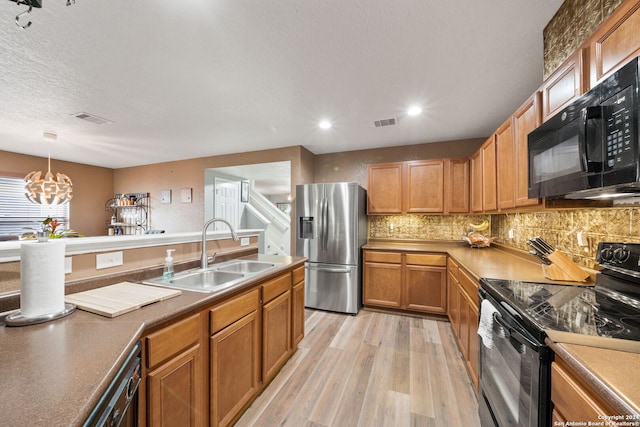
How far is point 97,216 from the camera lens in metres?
5.42

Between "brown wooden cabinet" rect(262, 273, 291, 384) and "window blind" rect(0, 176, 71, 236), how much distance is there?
4999 mm

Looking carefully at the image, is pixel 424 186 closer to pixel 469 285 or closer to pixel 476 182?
pixel 476 182

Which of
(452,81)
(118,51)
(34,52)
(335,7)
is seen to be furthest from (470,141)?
(34,52)

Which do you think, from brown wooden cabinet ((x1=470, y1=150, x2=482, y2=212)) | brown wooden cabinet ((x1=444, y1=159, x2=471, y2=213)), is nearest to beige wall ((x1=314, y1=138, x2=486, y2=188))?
brown wooden cabinet ((x1=444, y1=159, x2=471, y2=213))

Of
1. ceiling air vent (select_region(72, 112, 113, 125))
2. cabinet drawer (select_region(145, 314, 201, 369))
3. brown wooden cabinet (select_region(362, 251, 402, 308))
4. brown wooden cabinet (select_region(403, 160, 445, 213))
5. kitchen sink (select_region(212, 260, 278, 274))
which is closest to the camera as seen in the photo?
cabinet drawer (select_region(145, 314, 201, 369))

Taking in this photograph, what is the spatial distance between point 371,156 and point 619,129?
3.22m

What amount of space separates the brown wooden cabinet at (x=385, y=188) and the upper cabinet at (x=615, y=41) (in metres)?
2.42

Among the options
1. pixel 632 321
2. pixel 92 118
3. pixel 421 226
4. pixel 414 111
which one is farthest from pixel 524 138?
pixel 92 118

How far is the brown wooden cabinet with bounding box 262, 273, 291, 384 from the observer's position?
1752 mm

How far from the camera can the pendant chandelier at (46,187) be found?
329cm

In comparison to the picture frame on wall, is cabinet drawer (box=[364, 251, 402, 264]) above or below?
below

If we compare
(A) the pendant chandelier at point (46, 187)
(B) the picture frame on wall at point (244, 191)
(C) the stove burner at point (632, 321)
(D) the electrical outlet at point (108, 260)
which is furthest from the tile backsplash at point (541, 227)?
(A) the pendant chandelier at point (46, 187)

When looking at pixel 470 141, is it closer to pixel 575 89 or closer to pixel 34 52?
pixel 575 89

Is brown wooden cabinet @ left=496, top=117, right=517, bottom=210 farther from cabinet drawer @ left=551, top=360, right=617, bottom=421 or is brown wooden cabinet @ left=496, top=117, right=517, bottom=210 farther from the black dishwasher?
the black dishwasher
